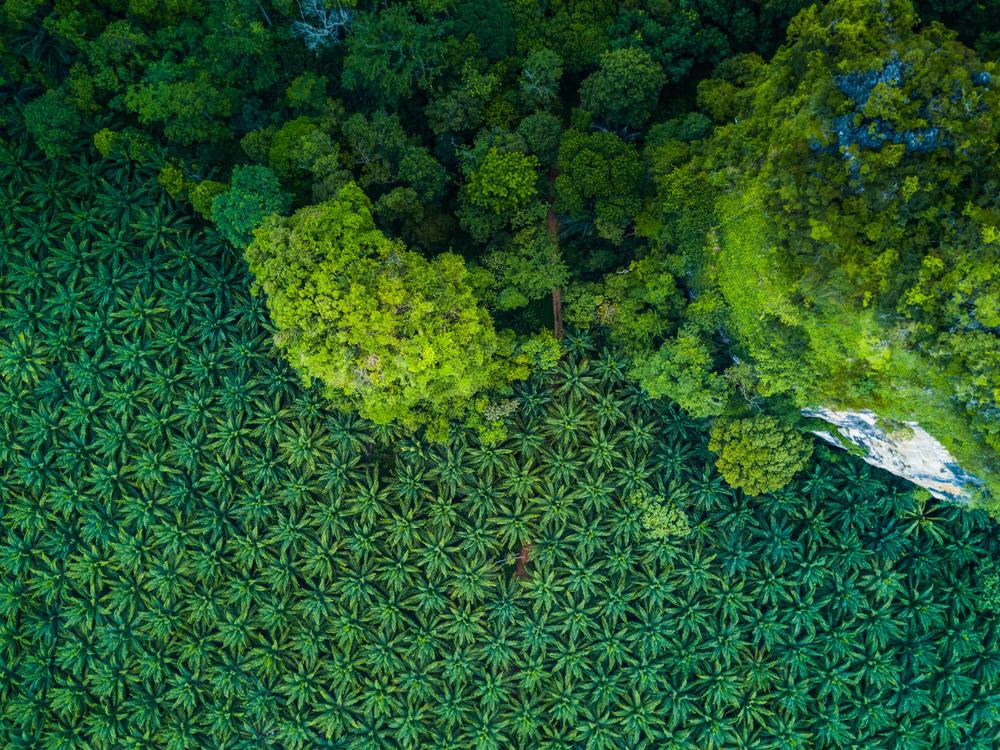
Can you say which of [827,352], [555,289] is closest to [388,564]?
[555,289]

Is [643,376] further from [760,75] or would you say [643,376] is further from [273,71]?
[273,71]

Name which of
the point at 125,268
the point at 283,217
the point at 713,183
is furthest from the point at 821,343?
the point at 125,268

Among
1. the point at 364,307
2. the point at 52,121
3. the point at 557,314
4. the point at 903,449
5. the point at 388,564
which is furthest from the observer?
the point at 557,314

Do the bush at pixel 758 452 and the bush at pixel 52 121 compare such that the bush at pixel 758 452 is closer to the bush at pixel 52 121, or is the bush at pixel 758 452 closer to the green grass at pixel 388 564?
the green grass at pixel 388 564

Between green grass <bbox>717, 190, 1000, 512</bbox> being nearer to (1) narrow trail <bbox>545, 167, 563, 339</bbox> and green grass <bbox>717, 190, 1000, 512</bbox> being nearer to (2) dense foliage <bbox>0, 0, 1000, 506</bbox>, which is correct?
(2) dense foliage <bbox>0, 0, 1000, 506</bbox>

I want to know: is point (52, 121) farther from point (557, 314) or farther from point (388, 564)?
point (388, 564)

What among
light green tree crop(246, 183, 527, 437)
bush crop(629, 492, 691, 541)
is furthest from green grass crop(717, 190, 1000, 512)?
light green tree crop(246, 183, 527, 437)
